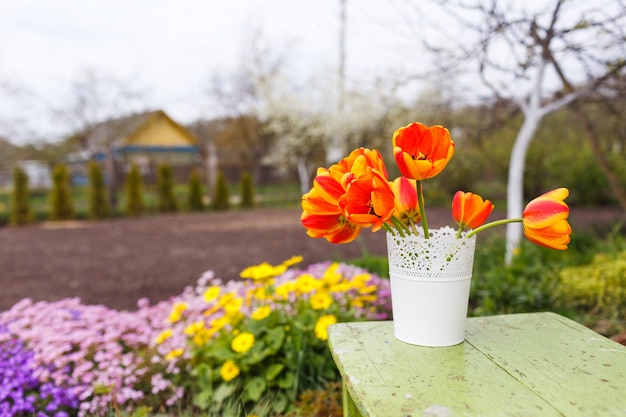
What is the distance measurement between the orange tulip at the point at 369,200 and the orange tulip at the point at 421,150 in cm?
6

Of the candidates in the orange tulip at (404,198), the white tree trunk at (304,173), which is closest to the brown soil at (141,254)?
the orange tulip at (404,198)

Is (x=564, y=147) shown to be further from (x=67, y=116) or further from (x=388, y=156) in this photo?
(x=67, y=116)

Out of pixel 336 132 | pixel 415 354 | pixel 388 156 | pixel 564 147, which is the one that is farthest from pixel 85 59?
pixel 415 354

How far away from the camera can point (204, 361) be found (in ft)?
7.39

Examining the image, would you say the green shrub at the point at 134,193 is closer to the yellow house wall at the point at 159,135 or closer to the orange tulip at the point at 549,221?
the yellow house wall at the point at 159,135

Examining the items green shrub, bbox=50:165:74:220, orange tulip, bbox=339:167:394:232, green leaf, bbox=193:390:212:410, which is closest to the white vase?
orange tulip, bbox=339:167:394:232

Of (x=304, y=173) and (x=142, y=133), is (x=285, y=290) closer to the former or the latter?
(x=304, y=173)

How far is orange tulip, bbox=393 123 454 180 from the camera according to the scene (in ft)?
3.37

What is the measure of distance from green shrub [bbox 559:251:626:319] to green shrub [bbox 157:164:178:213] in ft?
35.1

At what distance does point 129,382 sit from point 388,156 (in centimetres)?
934

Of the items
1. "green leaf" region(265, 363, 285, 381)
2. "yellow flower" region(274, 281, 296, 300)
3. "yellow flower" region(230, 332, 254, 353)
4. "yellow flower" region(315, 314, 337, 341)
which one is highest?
"yellow flower" region(274, 281, 296, 300)

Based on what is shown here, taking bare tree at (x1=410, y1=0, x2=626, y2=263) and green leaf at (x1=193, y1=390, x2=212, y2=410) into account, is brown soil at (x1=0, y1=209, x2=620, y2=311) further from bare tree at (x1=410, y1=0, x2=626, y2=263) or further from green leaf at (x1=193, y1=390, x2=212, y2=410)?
bare tree at (x1=410, y1=0, x2=626, y2=263)

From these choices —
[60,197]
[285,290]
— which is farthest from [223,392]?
[60,197]

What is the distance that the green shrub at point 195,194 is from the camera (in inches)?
502
